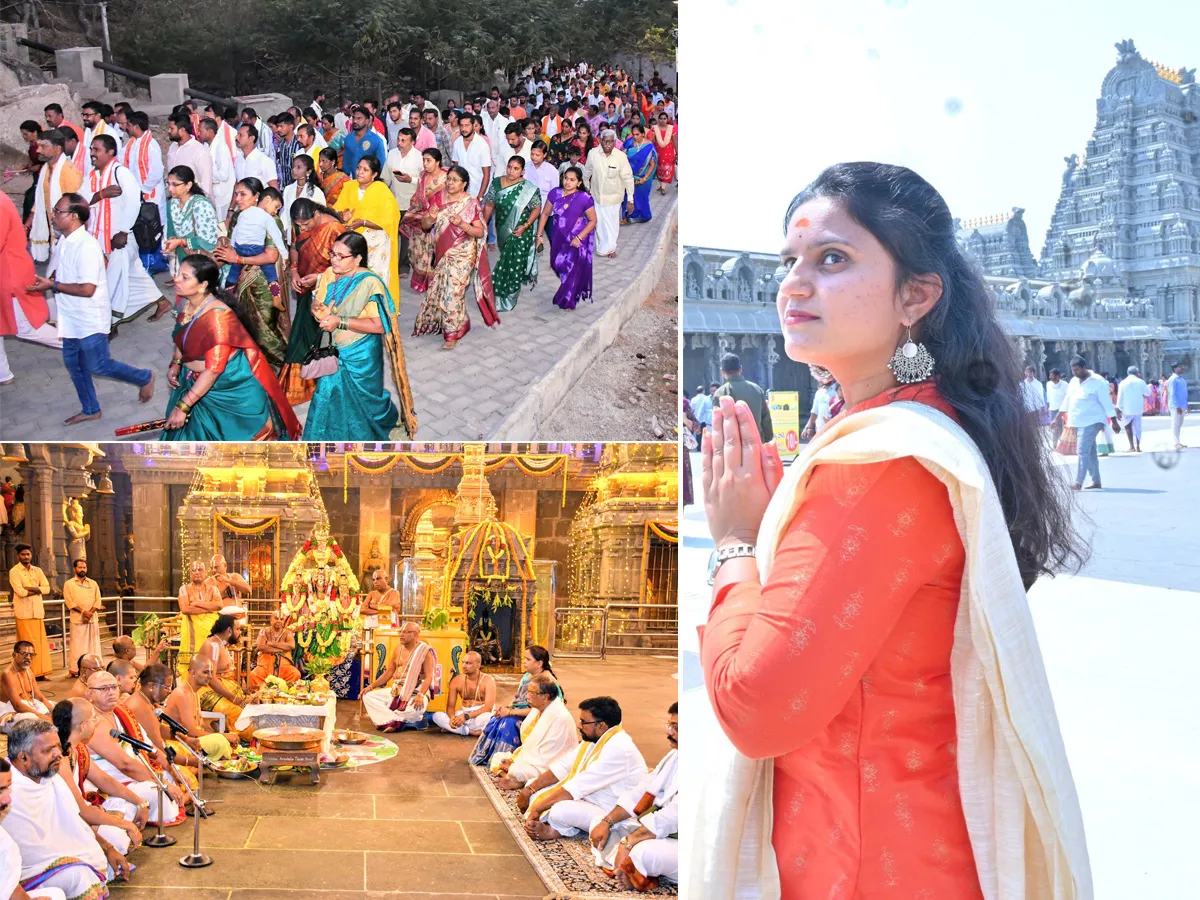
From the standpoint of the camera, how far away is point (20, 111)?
190 inches

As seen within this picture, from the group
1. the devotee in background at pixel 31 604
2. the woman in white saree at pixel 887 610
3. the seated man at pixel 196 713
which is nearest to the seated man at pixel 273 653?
the seated man at pixel 196 713

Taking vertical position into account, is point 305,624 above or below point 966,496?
below

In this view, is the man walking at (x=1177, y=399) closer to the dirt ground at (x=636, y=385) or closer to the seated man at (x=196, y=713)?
the dirt ground at (x=636, y=385)

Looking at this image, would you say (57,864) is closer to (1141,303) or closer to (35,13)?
(35,13)

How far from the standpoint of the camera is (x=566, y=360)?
15.6 feet

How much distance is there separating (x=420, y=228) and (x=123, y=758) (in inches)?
99.3

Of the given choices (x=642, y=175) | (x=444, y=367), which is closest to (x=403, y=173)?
(x=444, y=367)

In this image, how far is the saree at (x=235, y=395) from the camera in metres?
4.81

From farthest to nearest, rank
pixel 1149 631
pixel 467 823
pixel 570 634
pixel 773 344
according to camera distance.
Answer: pixel 570 634
pixel 467 823
pixel 773 344
pixel 1149 631

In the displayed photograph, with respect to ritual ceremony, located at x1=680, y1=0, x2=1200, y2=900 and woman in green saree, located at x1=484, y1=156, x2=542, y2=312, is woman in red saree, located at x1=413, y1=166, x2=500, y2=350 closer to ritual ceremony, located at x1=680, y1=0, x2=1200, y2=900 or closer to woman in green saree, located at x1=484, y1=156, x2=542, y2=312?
woman in green saree, located at x1=484, y1=156, x2=542, y2=312

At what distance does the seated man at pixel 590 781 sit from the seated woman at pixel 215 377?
1787 mm

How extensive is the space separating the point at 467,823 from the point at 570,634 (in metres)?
0.91

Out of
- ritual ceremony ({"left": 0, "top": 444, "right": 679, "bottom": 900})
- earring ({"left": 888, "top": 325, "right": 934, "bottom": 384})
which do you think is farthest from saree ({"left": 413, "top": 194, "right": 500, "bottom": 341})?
earring ({"left": 888, "top": 325, "right": 934, "bottom": 384})

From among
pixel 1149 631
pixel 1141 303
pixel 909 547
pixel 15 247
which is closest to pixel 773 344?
pixel 1141 303
